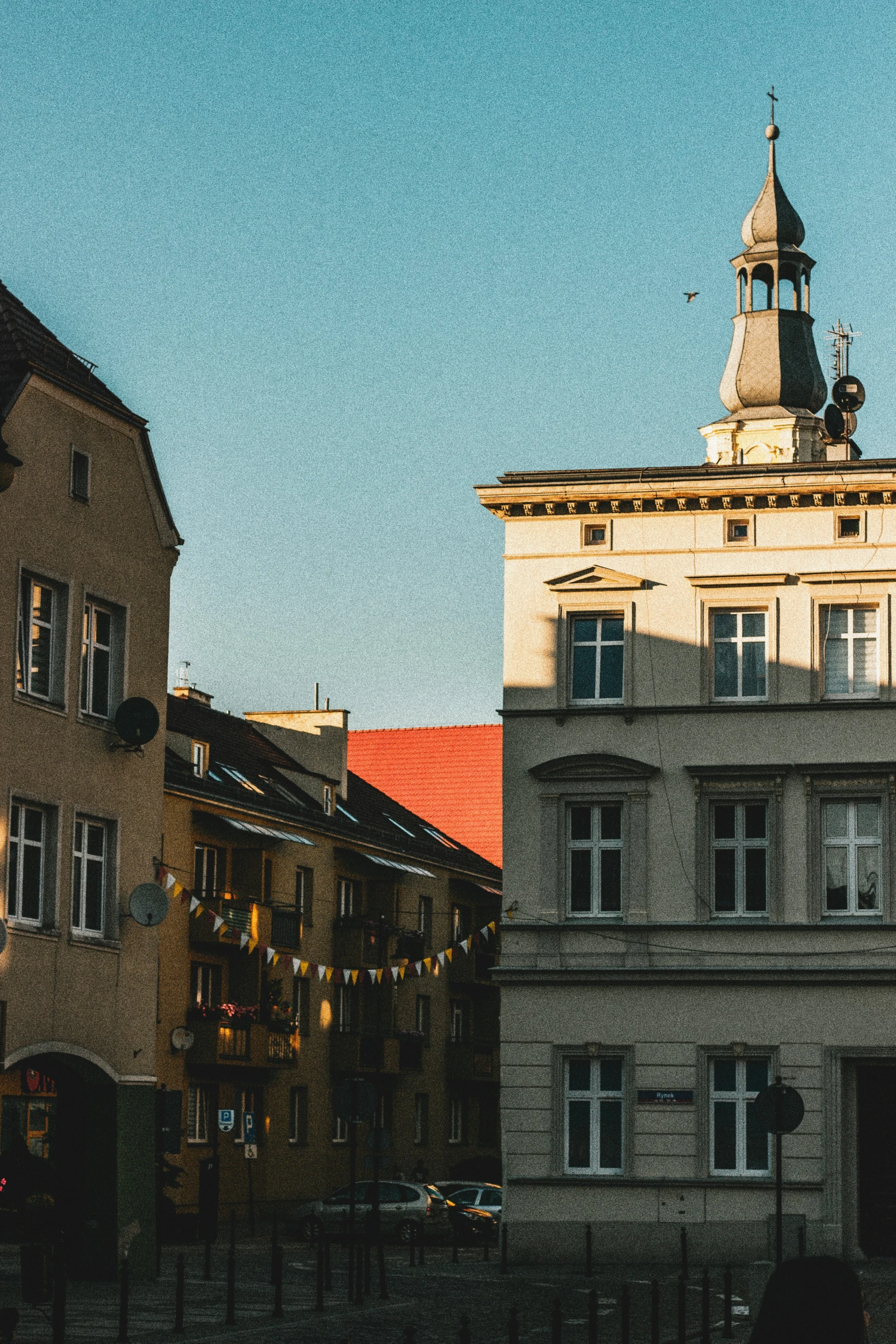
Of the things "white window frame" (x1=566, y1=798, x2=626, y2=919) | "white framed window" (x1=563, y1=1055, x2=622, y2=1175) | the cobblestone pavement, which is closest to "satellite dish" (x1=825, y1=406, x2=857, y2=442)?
"white window frame" (x1=566, y1=798, x2=626, y2=919)

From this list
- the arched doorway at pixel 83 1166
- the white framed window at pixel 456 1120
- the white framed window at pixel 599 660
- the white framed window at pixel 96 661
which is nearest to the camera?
the arched doorway at pixel 83 1166

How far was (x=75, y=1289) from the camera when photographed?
26172mm

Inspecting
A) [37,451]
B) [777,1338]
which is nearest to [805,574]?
[37,451]

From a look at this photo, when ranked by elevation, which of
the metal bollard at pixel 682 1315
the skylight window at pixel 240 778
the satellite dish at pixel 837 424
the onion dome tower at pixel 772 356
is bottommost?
the metal bollard at pixel 682 1315

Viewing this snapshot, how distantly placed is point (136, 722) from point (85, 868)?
2.13 metres

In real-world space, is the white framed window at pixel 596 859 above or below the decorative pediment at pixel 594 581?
below

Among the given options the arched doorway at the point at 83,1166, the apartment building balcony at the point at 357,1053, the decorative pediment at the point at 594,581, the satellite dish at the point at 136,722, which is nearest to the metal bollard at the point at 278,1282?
the arched doorway at the point at 83,1166

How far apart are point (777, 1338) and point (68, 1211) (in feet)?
72.1

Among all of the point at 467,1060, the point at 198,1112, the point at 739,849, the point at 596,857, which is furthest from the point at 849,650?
the point at 467,1060

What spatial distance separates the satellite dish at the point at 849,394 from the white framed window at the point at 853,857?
39.9 ft

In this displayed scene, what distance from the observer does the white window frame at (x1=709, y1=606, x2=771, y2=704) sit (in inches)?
1309

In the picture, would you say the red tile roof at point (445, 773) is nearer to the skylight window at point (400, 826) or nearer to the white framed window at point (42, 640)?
the skylight window at point (400, 826)

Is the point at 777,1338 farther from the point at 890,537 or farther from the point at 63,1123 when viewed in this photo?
the point at 890,537

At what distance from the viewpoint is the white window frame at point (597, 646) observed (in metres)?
33.9
